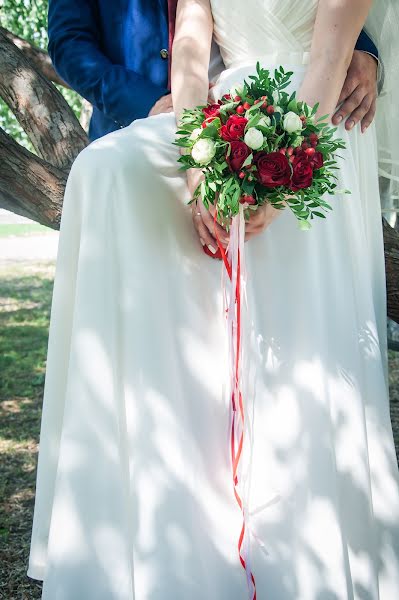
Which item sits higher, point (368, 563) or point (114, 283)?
point (114, 283)

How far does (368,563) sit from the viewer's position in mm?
2414

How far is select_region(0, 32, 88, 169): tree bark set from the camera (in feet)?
12.8

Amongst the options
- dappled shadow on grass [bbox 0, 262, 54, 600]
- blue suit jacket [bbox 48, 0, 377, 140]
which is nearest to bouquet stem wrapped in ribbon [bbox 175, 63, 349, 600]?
blue suit jacket [bbox 48, 0, 377, 140]

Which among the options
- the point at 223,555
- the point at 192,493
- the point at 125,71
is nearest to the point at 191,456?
the point at 192,493

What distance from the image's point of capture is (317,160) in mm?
2158

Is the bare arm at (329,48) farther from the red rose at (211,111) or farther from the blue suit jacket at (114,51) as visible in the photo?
the blue suit jacket at (114,51)

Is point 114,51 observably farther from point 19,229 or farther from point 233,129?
point 19,229

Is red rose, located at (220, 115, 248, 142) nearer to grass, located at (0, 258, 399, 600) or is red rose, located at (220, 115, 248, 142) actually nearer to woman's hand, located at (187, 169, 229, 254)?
woman's hand, located at (187, 169, 229, 254)

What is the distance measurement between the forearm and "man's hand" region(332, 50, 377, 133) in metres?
0.46

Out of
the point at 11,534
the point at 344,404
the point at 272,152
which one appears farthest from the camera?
the point at 11,534

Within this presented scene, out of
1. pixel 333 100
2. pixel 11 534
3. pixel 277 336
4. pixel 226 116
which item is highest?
pixel 333 100

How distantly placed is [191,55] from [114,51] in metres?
0.75

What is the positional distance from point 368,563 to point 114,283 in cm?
113

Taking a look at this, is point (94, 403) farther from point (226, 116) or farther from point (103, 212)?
point (226, 116)
